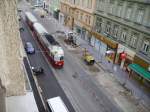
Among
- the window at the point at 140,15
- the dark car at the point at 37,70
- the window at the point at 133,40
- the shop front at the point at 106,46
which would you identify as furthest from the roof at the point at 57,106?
the window at the point at 140,15

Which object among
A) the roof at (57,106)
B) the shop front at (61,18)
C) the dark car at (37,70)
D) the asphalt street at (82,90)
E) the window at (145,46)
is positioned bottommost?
the asphalt street at (82,90)

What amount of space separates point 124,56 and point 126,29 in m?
4.54

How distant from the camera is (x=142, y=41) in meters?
28.4

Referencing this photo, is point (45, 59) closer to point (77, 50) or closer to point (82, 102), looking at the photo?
point (77, 50)

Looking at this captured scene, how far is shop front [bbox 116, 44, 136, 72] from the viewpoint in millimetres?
31066

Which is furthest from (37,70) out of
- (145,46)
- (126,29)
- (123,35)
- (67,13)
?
(67,13)

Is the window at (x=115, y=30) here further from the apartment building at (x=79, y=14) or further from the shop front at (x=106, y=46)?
the apartment building at (x=79, y=14)

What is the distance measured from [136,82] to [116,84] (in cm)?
337

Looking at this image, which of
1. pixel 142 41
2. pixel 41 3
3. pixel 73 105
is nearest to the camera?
pixel 73 105

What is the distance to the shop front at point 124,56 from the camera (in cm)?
3107

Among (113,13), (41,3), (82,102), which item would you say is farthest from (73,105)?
(41,3)

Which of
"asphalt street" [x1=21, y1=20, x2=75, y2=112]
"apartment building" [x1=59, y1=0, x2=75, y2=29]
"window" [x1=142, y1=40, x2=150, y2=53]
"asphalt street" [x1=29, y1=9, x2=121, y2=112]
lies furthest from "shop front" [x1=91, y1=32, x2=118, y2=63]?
"apartment building" [x1=59, y1=0, x2=75, y2=29]

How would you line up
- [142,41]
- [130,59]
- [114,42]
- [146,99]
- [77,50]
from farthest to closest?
[77,50] → [114,42] → [130,59] → [142,41] → [146,99]

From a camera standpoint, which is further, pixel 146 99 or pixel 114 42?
pixel 114 42
